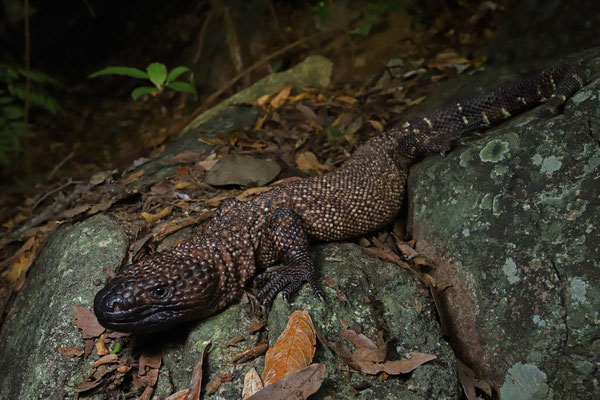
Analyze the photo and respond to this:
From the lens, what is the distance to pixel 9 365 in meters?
3.83

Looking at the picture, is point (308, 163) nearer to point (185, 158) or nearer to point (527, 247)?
point (185, 158)

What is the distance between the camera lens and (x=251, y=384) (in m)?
2.87

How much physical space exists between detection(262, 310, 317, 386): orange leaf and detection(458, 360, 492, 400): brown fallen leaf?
1.20 meters

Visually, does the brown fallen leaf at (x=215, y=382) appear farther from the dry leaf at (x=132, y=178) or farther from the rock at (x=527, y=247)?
the dry leaf at (x=132, y=178)

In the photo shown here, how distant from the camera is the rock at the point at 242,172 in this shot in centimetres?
501

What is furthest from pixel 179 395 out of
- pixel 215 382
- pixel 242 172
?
pixel 242 172

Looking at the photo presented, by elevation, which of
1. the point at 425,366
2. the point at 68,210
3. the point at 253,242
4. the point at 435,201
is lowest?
the point at 425,366

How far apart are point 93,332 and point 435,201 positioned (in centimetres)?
332

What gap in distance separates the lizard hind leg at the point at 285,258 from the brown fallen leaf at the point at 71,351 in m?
1.48

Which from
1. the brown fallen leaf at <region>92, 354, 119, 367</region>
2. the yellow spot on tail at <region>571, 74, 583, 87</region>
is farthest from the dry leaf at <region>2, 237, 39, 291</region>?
the yellow spot on tail at <region>571, 74, 583, 87</region>

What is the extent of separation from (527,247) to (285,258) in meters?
2.06

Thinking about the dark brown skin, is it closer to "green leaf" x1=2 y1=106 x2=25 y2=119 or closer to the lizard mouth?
the lizard mouth

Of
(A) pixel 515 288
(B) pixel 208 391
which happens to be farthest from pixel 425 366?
(B) pixel 208 391

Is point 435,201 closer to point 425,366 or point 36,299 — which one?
point 425,366
